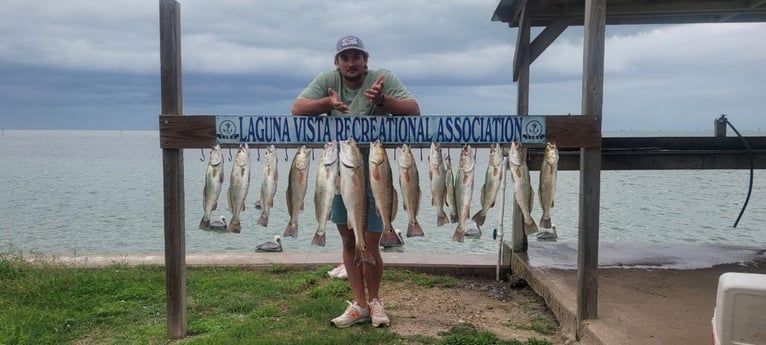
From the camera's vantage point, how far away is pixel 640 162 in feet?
21.9

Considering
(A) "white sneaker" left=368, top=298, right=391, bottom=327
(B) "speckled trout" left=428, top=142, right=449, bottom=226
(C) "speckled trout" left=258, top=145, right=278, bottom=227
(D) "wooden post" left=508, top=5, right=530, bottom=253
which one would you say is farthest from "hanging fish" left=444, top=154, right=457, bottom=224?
(D) "wooden post" left=508, top=5, right=530, bottom=253

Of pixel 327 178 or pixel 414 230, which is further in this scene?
pixel 414 230

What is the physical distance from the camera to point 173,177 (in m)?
4.34

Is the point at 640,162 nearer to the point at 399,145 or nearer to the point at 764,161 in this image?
the point at 764,161

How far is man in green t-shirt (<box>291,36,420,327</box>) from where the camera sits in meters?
4.17

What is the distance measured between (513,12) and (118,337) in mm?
5246

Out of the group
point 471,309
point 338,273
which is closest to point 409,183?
point 471,309

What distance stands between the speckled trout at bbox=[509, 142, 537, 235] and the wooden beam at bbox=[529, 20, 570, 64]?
2.94 metres

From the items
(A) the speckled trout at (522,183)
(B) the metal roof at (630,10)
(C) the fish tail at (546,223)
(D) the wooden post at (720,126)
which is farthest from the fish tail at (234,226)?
(D) the wooden post at (720,126)

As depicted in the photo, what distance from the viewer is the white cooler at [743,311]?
2.26 metres

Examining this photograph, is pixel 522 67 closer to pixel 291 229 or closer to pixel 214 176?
pixel 291 229

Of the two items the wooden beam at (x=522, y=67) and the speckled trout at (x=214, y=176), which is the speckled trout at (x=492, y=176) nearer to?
the speckled trout at (x=214, y=176)

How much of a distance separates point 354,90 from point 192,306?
2.59 meters

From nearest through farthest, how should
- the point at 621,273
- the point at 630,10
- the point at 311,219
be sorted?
the point at 621,273 → the point at 630,10 → the point at 311,219
